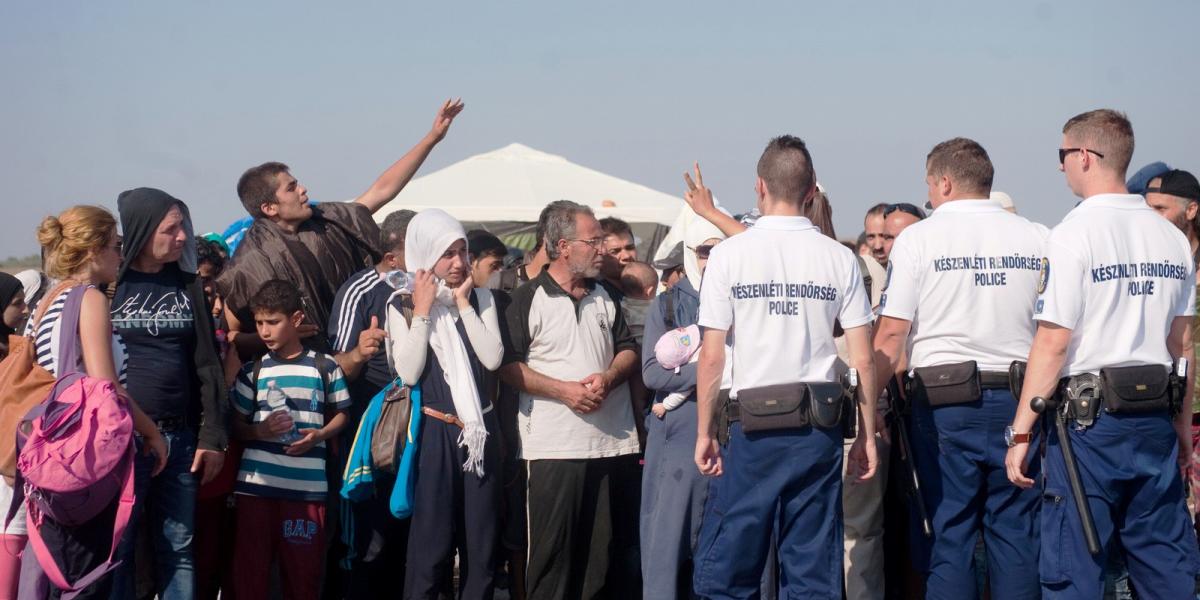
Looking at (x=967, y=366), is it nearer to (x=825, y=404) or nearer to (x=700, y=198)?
(x=825, y=404)

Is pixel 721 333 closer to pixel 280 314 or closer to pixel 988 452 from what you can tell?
pixel 988 452

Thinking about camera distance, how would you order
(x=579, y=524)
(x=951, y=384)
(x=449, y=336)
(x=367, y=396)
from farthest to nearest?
(x=367, y=396)
(x=579, y=524)
(x=449, y=336)
(x=951, y=384)

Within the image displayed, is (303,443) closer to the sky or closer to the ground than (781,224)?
closer to the ground

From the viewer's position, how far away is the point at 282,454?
18.7 feet

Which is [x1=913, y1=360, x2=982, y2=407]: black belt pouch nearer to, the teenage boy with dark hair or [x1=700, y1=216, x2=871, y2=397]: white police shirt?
[x1=700, y1=216, x2=871, y2=397]: white police shirt

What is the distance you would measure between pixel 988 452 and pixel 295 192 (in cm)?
389

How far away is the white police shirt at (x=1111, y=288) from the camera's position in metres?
4.71

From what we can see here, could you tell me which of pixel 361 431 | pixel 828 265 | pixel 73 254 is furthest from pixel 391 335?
pixel 828 265

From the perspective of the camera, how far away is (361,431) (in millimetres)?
5766

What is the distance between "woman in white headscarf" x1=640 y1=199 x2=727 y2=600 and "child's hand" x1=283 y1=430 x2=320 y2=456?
64.3 inches

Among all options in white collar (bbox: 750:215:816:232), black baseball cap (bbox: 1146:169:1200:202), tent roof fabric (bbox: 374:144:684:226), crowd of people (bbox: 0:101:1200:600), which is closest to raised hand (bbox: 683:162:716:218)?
crowd of people (bbox: 0:101:1200:600)

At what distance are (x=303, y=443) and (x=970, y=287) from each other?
3.18 metres

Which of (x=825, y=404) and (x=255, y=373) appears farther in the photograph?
(x=255, y=373)

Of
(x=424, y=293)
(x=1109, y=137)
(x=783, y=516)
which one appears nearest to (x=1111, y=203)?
(x=1109, y=137)
